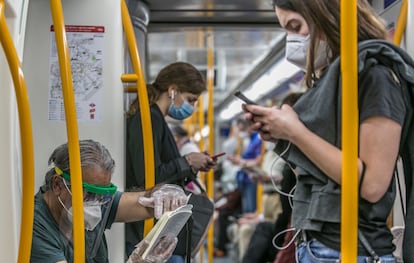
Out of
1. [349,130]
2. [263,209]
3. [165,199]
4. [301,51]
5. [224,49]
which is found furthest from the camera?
[224,49]

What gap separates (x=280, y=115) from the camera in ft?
5.63

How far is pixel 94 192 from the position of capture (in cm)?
229

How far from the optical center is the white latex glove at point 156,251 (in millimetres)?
2102

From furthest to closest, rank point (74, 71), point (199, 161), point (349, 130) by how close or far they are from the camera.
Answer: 1. point (199, 161)
2. point (74, 71)
3. point (349, 130)

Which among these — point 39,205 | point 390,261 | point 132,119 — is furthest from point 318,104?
point 132,119

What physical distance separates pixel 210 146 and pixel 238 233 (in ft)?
7.76

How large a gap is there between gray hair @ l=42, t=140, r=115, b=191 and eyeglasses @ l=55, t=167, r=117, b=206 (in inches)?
0.9

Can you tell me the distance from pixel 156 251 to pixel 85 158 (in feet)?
1.50

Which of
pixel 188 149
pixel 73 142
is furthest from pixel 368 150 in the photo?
pixel 188 149

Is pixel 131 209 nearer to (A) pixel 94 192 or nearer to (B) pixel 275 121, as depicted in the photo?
(A) pixel 94 192

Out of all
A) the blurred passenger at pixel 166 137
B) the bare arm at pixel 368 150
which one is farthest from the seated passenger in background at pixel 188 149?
the bare arm at pixel 368 150

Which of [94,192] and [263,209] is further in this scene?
[263,209]

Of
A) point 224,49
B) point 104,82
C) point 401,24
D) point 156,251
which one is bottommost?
point 156,251

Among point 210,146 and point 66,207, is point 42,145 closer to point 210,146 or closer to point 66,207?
point 66,207
